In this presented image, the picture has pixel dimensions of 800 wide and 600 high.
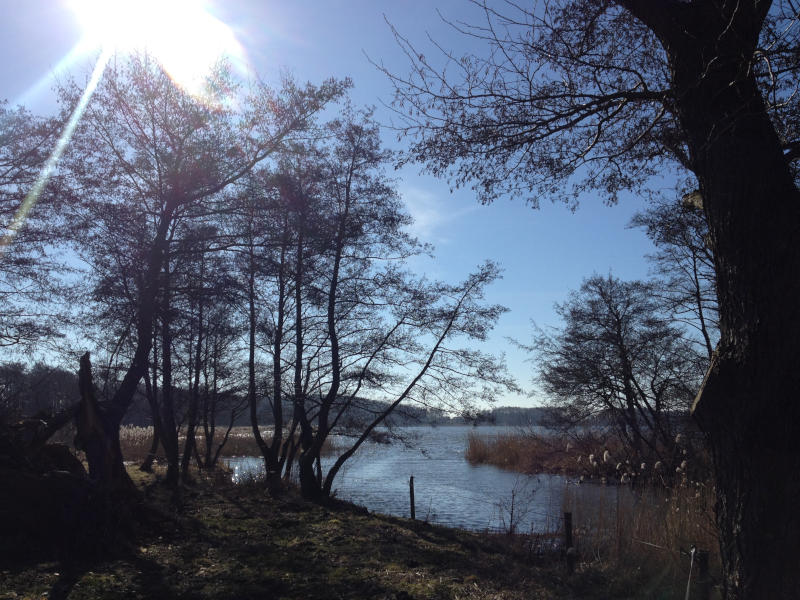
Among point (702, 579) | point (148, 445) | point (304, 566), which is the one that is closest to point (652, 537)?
point (702, 579)

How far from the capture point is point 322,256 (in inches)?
511

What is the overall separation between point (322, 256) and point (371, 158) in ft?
8.23

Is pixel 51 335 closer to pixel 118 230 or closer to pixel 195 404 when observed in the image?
pixel 118 230

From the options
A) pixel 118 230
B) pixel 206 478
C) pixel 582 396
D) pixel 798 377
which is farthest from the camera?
pixel 582 396

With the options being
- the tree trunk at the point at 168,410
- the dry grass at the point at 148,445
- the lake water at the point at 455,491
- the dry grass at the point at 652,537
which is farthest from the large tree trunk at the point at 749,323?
the dry grass at the point at 148,445

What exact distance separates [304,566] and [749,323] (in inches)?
219

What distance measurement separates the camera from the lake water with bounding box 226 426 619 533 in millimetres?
12625

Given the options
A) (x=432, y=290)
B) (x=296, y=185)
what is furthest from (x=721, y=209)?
(x=432, y=290)

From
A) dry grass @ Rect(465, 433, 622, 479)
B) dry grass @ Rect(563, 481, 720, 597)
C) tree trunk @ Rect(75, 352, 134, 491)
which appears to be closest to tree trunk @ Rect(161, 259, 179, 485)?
tree trunk @ Rect(75, 352, 134, 491)

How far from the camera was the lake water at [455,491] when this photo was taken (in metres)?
12.6

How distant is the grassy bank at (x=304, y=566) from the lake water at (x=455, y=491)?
1592mm

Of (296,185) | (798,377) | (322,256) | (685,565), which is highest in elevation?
(296,185)

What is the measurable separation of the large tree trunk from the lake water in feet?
19.4

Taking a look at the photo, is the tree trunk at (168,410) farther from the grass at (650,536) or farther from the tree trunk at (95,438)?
the grass at (650,536)
